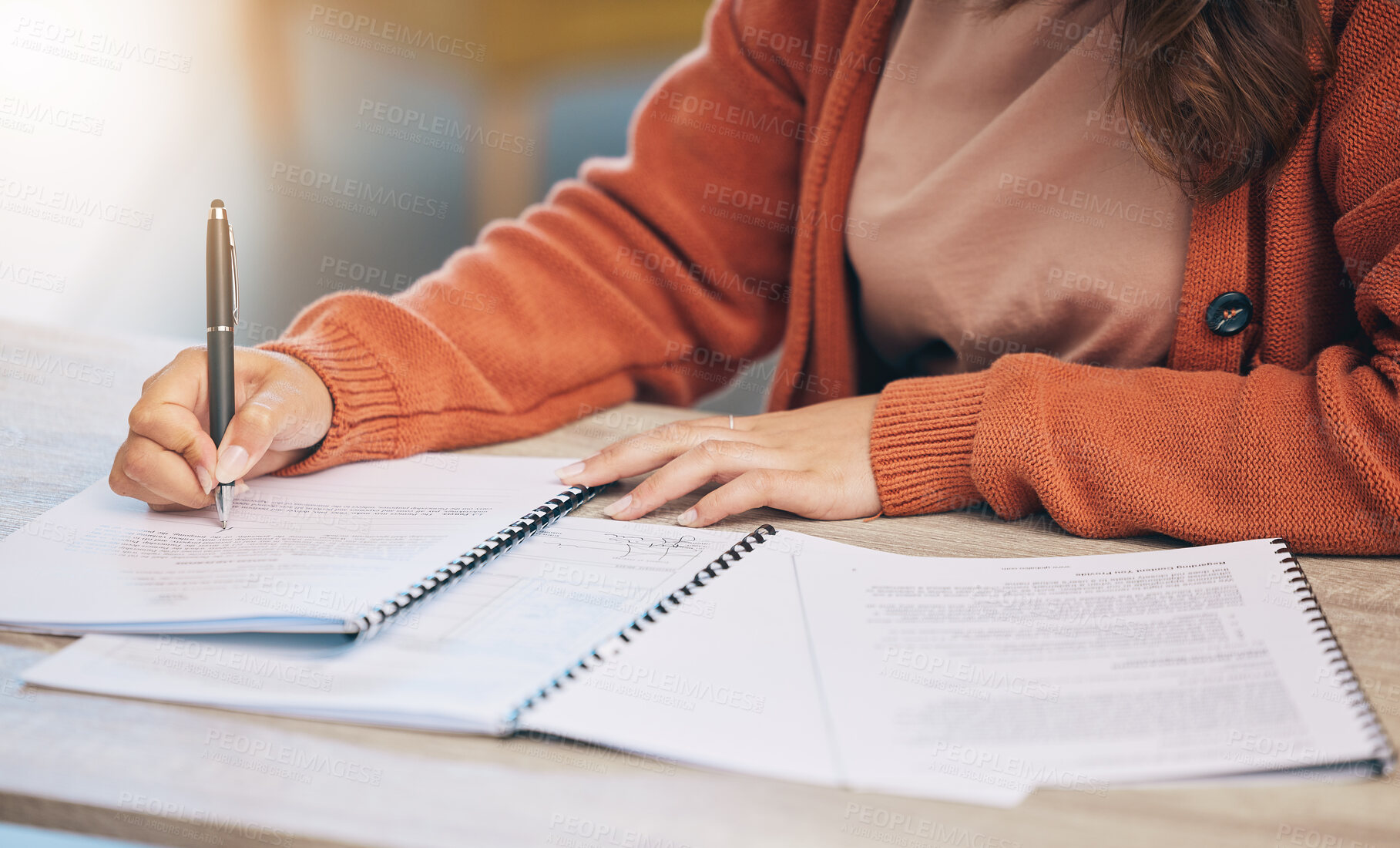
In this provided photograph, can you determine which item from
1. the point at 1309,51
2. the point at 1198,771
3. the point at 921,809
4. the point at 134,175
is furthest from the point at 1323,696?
the point at 134,175

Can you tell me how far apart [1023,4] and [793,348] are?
38cm

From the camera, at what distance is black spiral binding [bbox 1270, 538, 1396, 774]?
387 mm

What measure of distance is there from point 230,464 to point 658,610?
0.99 ft

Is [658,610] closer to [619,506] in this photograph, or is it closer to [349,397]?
[619,506]

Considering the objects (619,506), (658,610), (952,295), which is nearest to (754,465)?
(619,506)

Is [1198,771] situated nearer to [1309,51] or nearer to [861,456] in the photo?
[861,456]

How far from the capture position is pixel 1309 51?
64 centimetres

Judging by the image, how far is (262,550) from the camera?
563 millimetres

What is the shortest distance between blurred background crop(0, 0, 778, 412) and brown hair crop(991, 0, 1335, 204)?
68.2 inches

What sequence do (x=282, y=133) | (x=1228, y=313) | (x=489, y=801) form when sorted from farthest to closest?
(x=282, y=133) < (x=1228, y=313) < (x=489, y=801)

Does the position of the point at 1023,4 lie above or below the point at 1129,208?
above

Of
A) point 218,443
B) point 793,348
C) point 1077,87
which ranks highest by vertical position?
point 1077,87

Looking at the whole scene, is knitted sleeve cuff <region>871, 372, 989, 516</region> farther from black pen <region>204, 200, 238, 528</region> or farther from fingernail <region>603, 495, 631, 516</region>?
black pen <region>204, 200, 238, 528</region>

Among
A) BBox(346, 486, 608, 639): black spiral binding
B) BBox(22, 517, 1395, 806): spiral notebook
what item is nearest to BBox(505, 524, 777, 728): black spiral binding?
BBox(22, 517, 1395, 806): spiral notebook
